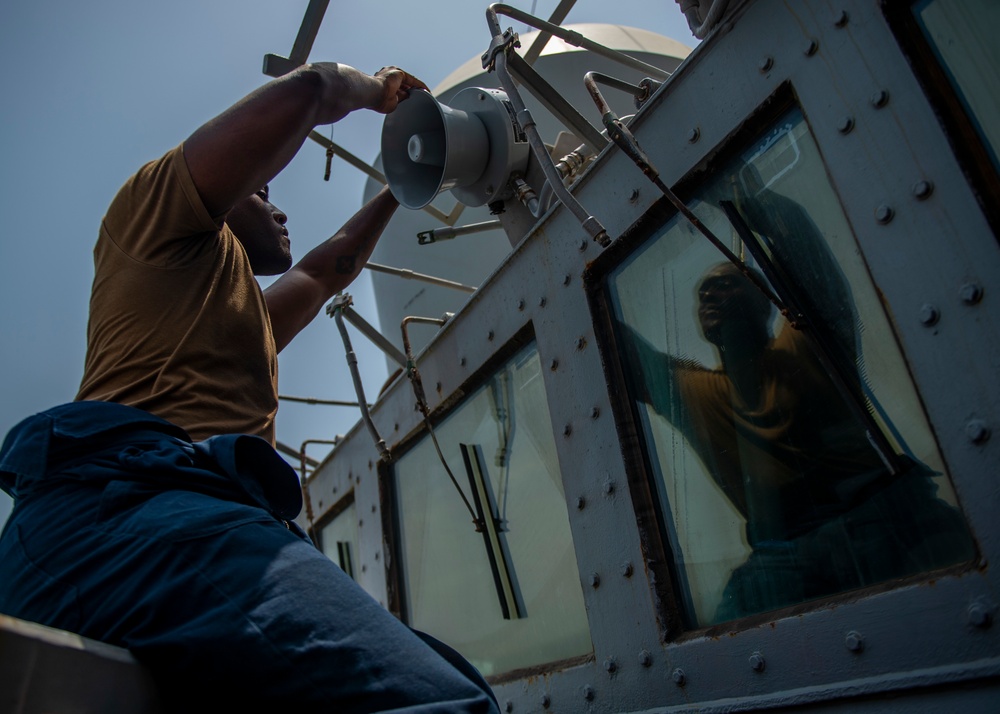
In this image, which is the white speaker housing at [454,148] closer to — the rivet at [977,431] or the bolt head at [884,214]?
the bolt head at [884,214]

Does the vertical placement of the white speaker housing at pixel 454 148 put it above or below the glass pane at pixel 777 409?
above

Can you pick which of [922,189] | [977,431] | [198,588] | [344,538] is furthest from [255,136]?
[344,538]

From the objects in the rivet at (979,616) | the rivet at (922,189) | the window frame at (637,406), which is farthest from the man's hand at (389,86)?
the rivet at (979,616)

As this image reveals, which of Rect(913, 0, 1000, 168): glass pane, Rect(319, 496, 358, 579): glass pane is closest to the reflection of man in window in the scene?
Rect(913, 0, 1000, 168): glass pane

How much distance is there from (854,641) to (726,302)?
838 mm

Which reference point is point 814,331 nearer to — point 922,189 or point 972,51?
point 922,189

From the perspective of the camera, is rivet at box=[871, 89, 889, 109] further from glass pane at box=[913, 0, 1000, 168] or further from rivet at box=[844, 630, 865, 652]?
rivet at box=[844, 630, 865, 652]

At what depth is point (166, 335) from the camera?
1.70 meters

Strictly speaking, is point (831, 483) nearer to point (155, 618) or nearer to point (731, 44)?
point (731, 44)

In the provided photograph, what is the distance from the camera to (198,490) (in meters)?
1.36

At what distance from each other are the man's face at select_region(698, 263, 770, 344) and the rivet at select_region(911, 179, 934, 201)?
45 cm

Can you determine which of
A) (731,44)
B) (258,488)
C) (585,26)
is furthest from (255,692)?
(585,26)

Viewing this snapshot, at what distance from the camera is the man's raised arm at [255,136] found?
1706mm

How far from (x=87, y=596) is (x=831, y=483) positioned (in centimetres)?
142
